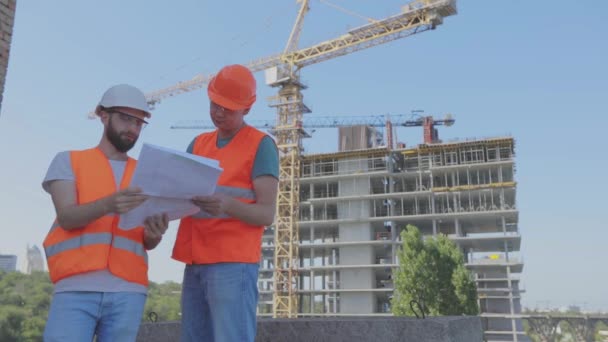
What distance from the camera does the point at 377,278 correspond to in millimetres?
50094

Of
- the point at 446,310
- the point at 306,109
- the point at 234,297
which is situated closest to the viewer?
the point at 234,297

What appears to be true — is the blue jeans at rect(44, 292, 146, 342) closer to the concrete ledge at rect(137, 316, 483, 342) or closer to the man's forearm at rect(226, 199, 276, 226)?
the man's forearm at rect(226, 199, 276, 226)

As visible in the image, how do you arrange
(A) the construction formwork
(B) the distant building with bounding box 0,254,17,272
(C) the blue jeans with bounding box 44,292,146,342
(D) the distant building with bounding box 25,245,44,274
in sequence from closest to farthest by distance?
1. (C) the blue jeans with bounding box 44,292,146,342
2. (A) the construction formwork
3. (B) the distant building with bounding box 0,254,17,272
4. (D) the distant building with bounding box 25,245,44,274

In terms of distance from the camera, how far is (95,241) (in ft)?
6.18

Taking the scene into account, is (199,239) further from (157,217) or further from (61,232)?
(61,232)

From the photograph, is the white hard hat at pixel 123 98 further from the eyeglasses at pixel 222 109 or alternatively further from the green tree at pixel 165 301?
the green tree at pixel 165 301

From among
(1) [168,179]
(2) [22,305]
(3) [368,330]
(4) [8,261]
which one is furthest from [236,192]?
(4) [8,261]

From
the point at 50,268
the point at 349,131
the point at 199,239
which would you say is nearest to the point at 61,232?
the point at 50,268

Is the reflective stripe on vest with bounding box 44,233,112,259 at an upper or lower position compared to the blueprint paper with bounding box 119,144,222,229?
lower

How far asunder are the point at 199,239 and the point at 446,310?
106 ft

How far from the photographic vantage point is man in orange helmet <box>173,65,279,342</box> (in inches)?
77.7

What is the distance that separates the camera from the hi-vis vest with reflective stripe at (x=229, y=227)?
2.02 meters

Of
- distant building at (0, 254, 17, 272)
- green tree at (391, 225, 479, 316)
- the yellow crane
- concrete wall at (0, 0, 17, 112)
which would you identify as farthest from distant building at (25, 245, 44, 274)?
concrete wall at (0, 0, 17, 112)

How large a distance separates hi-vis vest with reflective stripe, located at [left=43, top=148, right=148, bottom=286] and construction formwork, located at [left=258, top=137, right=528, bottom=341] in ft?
153
